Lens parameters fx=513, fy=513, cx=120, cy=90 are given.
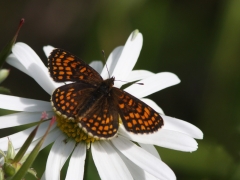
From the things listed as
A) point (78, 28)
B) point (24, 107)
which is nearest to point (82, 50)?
point (78, 28)

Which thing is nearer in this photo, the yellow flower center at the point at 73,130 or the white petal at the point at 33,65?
the yellow flower center at the point at 73,130

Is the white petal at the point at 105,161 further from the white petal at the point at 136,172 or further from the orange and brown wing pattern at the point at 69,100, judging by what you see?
the orange and brown wing pattern at the point at 69,100

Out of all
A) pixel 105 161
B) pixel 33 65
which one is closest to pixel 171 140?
pixel 105 161

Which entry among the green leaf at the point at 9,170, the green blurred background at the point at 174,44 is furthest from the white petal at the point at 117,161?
the green blurred background at the point at 174,44

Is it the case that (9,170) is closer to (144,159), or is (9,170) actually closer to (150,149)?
(144,159)

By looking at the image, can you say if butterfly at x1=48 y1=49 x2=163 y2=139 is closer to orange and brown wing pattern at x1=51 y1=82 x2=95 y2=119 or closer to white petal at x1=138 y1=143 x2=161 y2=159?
orange and brown wing pattern at x1=51 y1=82 x2=95 y2=119

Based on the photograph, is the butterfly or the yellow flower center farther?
the yellow flower center

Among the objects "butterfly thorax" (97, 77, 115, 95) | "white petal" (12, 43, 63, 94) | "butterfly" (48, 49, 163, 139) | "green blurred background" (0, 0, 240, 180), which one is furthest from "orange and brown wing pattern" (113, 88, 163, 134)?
"green blurred background" (0, 0, 240, 180)
